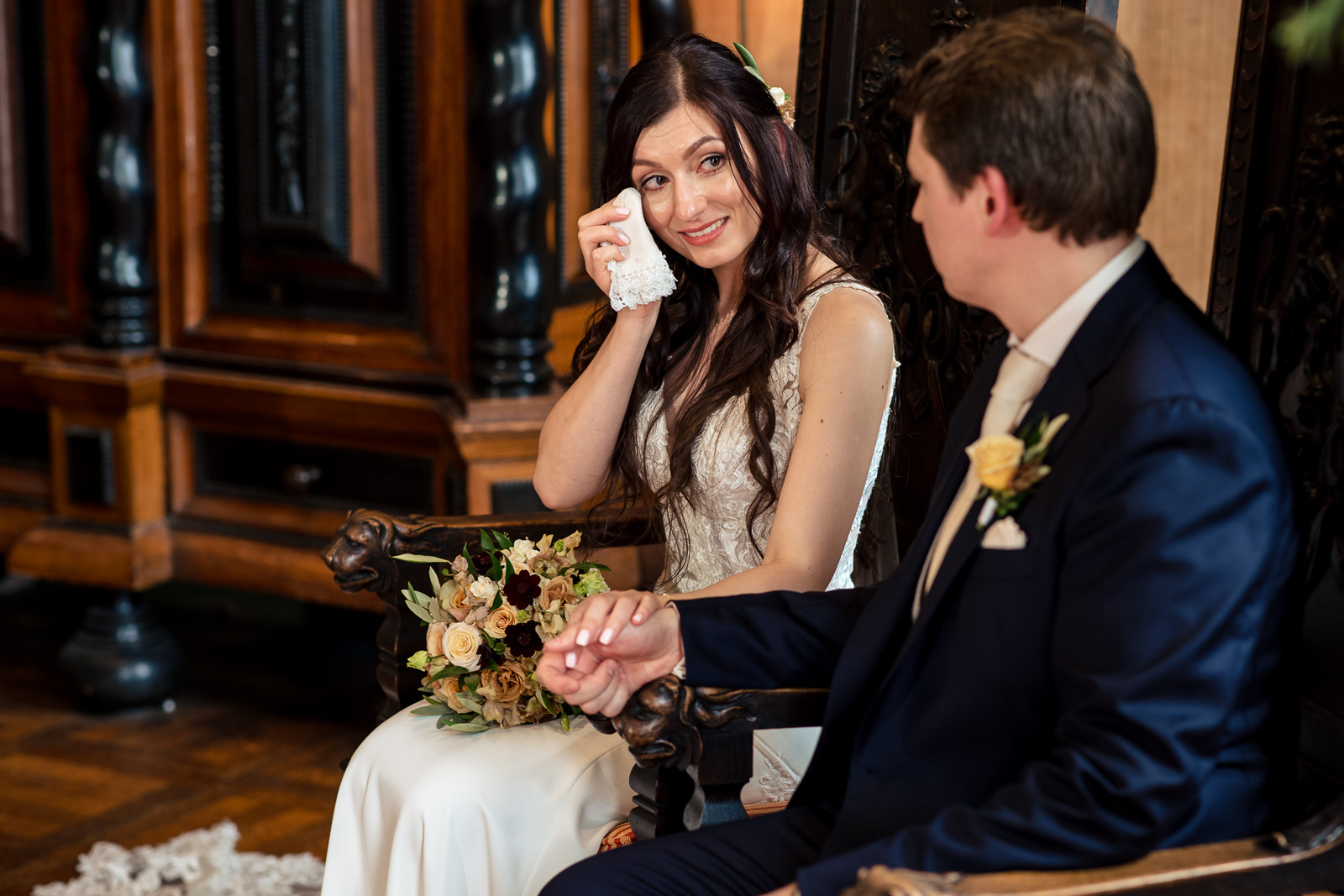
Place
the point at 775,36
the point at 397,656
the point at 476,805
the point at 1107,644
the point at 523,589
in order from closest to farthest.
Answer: the point at 1107,644
the point at 476,805
the point at 523,589
the point at 397,656
the point at 775,36

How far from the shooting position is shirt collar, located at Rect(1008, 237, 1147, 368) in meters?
1.41

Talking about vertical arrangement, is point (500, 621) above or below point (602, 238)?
below

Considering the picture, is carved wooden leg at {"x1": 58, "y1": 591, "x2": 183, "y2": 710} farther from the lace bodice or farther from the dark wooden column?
the lace bodice

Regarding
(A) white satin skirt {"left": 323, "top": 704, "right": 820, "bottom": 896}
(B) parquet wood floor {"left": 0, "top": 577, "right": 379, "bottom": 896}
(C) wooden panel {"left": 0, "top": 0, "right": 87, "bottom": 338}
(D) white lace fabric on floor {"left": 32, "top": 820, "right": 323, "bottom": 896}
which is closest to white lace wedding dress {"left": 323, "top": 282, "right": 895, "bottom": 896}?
(A) white satin skirt {"left": 323, "top": 704, "right": 820, "bottom": 896}

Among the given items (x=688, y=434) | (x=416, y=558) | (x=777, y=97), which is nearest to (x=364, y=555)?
(x=416, y=558)

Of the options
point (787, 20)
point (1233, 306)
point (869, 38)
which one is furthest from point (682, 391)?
point (787, 20)

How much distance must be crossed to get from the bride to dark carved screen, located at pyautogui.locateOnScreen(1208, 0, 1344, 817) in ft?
1.87

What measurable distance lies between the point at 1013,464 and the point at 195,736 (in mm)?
3132

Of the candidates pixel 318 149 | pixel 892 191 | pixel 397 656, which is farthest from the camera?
pixel 318 149

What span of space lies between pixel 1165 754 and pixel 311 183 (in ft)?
10.3

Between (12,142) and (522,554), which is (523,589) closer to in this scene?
(522,554)

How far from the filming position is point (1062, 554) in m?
1.35

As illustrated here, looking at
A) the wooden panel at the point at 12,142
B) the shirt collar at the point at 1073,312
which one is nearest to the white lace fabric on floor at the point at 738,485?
the shirt collar at the point at 1073,312

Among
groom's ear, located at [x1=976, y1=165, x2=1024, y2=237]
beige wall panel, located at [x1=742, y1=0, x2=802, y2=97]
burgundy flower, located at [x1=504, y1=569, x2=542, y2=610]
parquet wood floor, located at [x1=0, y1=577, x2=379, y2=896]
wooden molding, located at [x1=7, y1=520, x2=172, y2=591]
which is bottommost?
parquet wood floor, located at [x1=0, y1=577, x2=379, y2=896]
